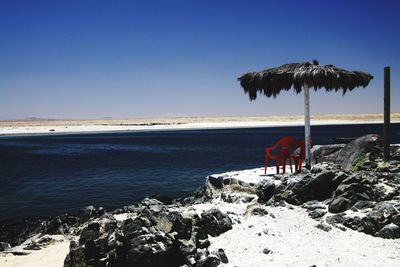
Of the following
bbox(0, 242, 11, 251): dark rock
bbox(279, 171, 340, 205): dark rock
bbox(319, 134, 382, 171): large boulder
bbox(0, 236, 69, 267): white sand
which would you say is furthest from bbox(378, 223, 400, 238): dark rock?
bbox(0, 242, 11, 251): dark rock

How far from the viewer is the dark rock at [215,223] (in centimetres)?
895

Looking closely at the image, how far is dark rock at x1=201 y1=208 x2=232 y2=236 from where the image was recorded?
8953 mm

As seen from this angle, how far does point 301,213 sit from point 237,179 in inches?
160

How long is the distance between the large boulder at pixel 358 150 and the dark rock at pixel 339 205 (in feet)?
16.6

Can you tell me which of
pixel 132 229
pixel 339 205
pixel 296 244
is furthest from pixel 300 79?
pixel 132 229

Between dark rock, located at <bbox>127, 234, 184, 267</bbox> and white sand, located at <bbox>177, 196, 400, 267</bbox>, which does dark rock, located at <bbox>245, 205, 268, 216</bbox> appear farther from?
dark rock, located at <bbox>127, 234, 184, 267</bbox>

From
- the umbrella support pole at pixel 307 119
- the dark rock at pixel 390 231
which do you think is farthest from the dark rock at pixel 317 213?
the umbrella support pole at pixel 307 119

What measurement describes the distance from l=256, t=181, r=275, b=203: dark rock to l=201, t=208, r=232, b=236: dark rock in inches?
88.3

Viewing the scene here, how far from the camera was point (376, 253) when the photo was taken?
7340mm

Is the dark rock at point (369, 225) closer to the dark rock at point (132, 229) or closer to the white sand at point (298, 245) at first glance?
the white sand at point (298, 245)

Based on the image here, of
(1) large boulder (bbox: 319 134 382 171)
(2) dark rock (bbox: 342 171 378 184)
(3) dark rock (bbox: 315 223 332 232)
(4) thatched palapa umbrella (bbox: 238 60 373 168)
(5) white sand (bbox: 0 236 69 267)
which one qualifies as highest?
(4) thatched palapa umbrella (bbox: 238 60 373 168)

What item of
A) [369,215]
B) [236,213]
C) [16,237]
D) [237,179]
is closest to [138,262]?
[236,213]

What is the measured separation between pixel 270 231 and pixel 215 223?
131 cm

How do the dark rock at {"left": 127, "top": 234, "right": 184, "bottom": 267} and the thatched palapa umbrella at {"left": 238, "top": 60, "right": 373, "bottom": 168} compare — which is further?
the thatched palapa umbrella at {"left": 238, "top": 60, "right": 373, "bottom": 168}
